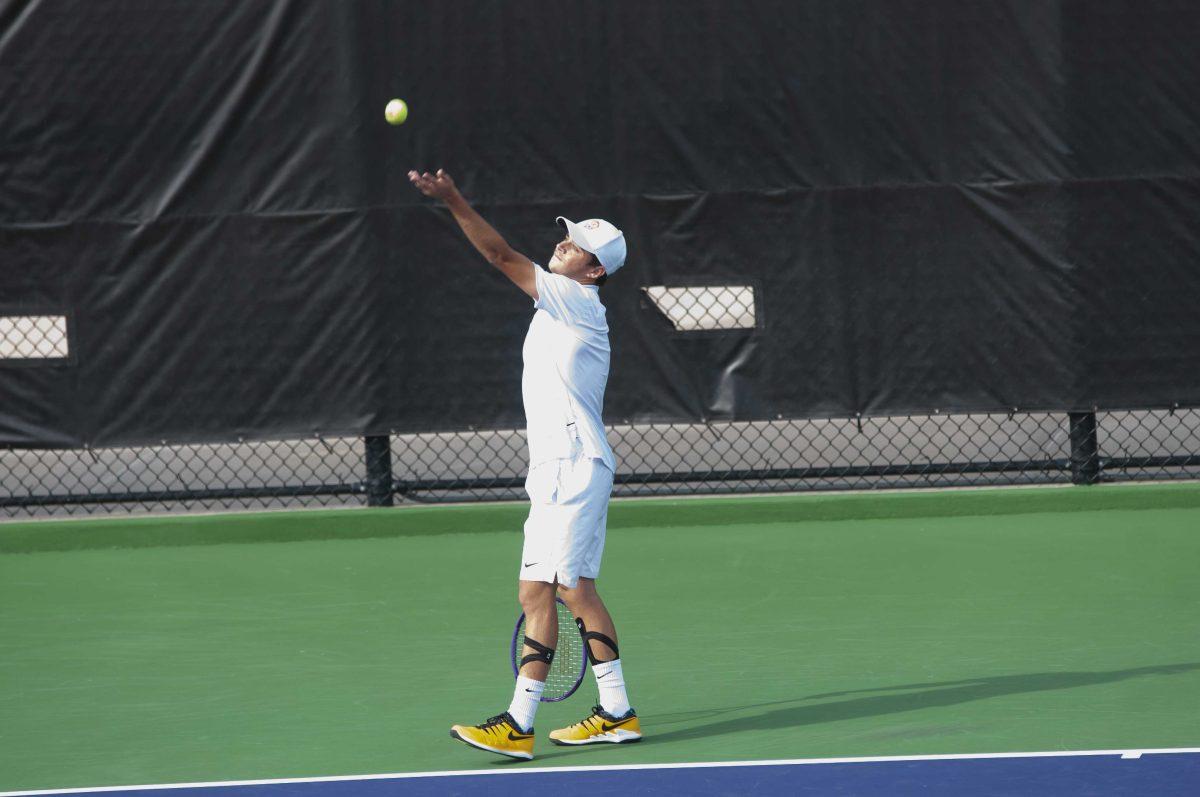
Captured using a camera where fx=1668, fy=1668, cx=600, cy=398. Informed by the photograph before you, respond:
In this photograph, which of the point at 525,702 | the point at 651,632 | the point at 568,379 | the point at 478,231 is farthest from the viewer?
the point at 651,632

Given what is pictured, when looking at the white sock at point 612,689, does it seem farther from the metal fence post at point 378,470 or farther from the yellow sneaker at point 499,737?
the metal fence post at point 378,470

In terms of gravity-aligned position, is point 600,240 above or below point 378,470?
above

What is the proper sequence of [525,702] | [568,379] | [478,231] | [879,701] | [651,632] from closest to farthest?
→ [478,231] < [525,702] < [568,379] < [879,701] < [651,632]

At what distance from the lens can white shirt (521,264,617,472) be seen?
438 centimetres

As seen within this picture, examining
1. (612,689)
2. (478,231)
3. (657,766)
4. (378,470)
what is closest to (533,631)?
(612,689)

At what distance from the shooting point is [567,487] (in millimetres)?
4379

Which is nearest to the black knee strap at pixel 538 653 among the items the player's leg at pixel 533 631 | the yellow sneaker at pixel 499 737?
the player's leg at pixel 533 631

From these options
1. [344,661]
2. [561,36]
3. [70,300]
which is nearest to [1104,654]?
[344,661]

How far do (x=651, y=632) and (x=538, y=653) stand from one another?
1.46 meters

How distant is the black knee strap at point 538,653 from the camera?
4355mm

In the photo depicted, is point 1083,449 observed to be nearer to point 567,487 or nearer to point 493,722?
point 567,487

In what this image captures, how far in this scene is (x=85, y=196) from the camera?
7438 mm

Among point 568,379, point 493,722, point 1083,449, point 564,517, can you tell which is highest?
point 1083,449

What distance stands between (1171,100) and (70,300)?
16.3 feet
